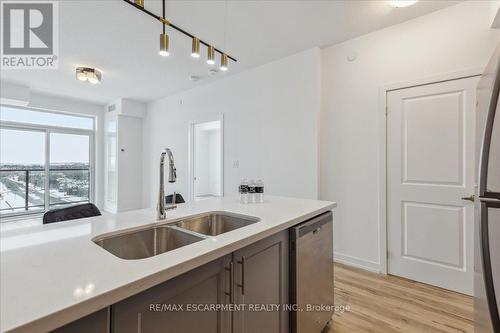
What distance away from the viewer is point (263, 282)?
3.94 feet

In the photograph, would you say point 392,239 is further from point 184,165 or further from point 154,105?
point 154,105

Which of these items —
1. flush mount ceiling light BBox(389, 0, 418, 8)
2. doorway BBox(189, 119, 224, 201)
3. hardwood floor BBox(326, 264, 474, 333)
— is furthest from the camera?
doorway BBox(189, 119, 224, 201)

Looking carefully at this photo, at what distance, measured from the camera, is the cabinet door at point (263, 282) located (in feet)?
3.50

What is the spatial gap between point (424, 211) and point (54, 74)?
18.5 ft

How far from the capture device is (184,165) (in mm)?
4793

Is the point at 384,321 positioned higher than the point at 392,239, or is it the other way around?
the point at 392,239

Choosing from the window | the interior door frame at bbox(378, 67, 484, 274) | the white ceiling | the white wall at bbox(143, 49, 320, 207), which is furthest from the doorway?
the interior door frame at bbox(378, 67, 484, 274)

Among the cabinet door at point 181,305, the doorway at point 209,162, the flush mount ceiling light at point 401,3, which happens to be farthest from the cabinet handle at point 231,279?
the doorway at point 209,162

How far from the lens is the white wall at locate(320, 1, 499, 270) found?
7.05 ft

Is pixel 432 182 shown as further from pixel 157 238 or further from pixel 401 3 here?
pixel 157 238

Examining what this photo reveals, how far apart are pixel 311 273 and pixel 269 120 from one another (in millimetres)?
2369

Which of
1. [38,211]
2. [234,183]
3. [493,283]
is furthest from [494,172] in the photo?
[38,211]

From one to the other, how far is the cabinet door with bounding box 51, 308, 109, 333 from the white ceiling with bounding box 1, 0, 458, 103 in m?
2.45

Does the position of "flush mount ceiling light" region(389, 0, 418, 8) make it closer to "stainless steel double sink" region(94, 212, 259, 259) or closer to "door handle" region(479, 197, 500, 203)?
"door handle" region(479, 197, 500, 203)
